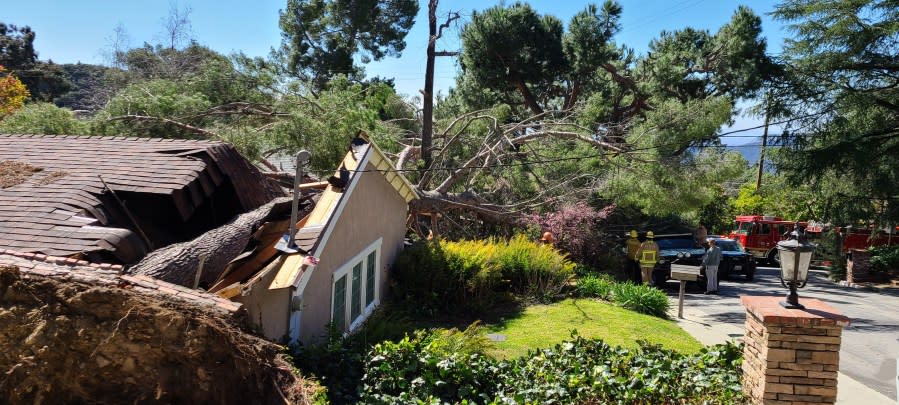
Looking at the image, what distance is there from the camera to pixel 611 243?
1872 cm

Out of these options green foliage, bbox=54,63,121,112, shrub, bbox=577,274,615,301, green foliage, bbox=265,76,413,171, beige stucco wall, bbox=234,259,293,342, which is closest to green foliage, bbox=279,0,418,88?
green foliage, bbox=54,63,121,112

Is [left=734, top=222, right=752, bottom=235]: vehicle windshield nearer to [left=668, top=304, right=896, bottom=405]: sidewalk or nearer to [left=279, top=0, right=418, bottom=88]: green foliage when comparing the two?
[left=668, top=304, right=896, bottom=405]: sidewalk

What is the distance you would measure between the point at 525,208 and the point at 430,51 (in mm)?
5542

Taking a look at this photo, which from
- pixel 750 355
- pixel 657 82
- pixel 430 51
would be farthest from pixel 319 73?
pixel 750 355

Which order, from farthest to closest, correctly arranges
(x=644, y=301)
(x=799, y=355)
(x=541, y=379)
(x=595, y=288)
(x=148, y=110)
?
(x=595, y=288) < (x=148, y=110) < (x=644, y=301) < (x=541, y=379) < (x=799, y=355)

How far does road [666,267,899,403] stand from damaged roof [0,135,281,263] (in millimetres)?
6825

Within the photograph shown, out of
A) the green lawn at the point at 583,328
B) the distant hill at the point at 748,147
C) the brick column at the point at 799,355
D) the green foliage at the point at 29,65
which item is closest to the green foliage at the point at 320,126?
the green lawn at the point at 583,328

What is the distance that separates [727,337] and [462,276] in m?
5.16

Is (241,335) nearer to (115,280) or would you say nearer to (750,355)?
(115,280)

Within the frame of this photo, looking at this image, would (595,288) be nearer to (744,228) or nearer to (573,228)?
(573,228)

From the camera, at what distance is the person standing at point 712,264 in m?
15.7

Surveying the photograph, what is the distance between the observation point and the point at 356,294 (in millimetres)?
9984

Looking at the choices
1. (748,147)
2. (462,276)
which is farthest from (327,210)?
(748,147)

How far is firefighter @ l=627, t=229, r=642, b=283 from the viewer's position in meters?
16.8
